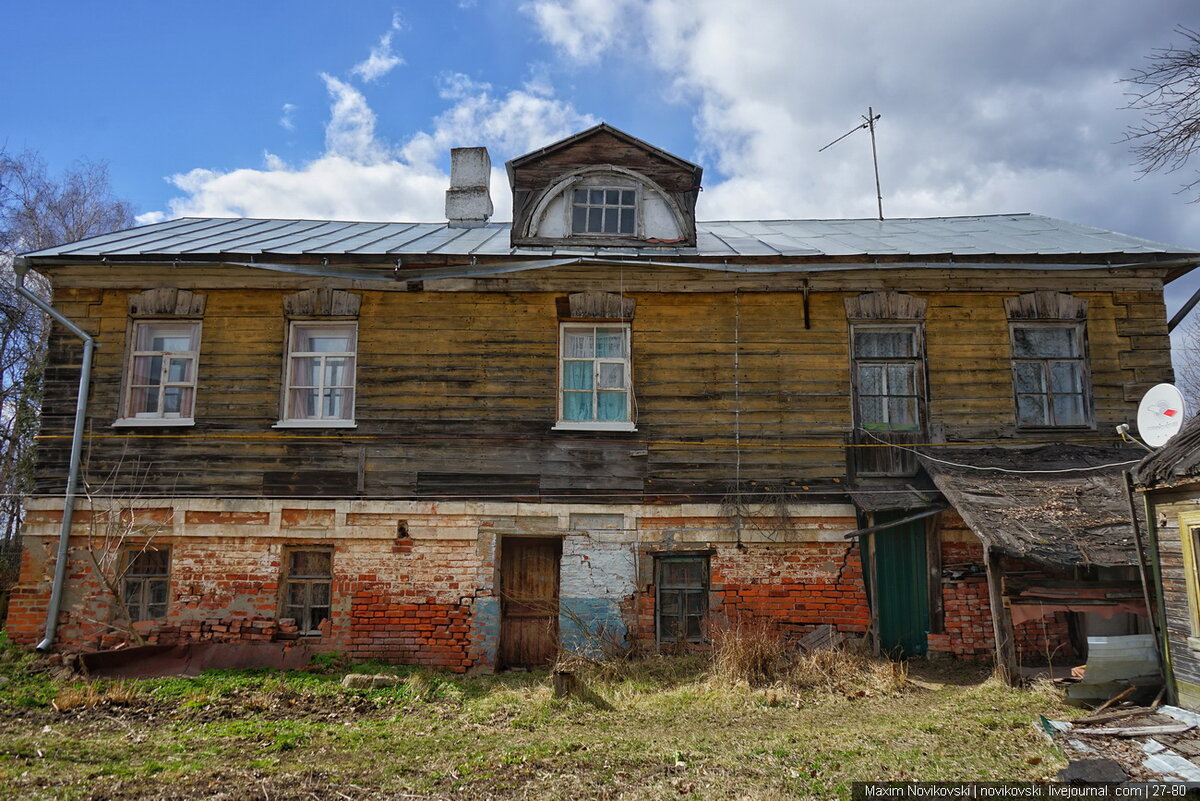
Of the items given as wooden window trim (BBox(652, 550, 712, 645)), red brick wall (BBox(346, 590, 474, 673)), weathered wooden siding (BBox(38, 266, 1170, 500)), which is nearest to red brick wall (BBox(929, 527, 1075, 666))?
weathered wooden siding (BBox(38, 266, 1170, 500))

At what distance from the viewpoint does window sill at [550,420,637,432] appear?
11258mm

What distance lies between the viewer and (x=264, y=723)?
26.4 ft

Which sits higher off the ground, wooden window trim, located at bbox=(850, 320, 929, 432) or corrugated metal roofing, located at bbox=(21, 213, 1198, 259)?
corrugated metal roofing, located at bbox=(21, 213, 1198, 259)

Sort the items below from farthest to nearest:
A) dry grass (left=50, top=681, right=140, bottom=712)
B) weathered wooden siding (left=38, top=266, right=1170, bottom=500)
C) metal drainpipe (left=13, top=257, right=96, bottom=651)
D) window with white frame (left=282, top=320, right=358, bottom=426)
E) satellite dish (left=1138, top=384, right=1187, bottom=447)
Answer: window with white frame (left=282, top=320, right=358, bottom=426) → weathered wooden siding (left=38, top=266, right=1170, bottom=500) → metal drainpipe (left=13, top=257, right=96, bottom=651) → dry grass (left=50, top=681, right=140, bottom=712) → satellite dish (left=1138, top=384, right=1187, bottom=447)

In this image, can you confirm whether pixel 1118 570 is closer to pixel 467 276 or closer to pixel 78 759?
pixel 467 276

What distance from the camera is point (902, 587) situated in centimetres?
1091

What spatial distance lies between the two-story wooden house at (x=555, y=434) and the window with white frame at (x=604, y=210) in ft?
4.02

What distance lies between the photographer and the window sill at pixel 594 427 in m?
11.3

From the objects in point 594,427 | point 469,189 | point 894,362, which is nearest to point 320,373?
point 594,427

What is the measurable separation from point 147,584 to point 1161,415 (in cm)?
1219

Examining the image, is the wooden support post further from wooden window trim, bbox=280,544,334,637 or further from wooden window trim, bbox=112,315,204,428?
wooden window trim, bbox=112,315,204,428

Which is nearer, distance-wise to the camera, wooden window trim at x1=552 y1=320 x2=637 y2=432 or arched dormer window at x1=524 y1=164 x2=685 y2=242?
wooden window trim at x1=552 y1=320 x2=637 y2=432

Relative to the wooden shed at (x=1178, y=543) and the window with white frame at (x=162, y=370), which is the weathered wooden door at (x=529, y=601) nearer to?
the window with white frame at (x=162, y=370)

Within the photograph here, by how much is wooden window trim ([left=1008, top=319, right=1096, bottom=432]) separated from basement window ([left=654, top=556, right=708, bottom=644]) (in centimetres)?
476
